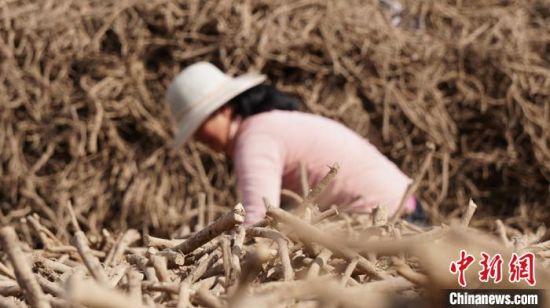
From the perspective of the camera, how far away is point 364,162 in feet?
7.55

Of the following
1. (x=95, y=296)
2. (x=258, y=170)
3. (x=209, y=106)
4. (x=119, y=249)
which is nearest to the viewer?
(x=95, y=296)

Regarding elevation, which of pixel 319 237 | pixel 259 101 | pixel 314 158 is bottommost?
pixel 314 158

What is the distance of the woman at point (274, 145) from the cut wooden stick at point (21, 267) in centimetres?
129

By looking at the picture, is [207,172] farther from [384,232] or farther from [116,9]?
[384,232]

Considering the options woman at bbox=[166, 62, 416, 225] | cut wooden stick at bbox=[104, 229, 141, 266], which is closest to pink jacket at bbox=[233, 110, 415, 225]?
woman at bbox=[166, 62, 416, 225]

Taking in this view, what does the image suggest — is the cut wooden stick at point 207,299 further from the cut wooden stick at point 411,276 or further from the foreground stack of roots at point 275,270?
the cut wooden stick at point 411,276

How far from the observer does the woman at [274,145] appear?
7.16ft

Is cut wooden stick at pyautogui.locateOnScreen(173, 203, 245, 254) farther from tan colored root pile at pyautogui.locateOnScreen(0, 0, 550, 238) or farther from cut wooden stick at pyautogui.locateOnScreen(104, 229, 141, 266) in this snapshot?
tan colored root pile at pyautogui.locateOnScreen(0, 0, 550, 238)

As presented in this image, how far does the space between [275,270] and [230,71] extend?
2253 millimetres

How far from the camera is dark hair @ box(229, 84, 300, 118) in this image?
2.45 meters

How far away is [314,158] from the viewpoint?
2277mm

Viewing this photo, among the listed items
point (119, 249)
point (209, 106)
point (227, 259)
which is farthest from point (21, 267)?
point (209, 106)

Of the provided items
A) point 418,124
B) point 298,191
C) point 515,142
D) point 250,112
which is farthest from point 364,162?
point 515,142

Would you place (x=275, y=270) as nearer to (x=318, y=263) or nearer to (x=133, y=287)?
(x=318, y=263)
